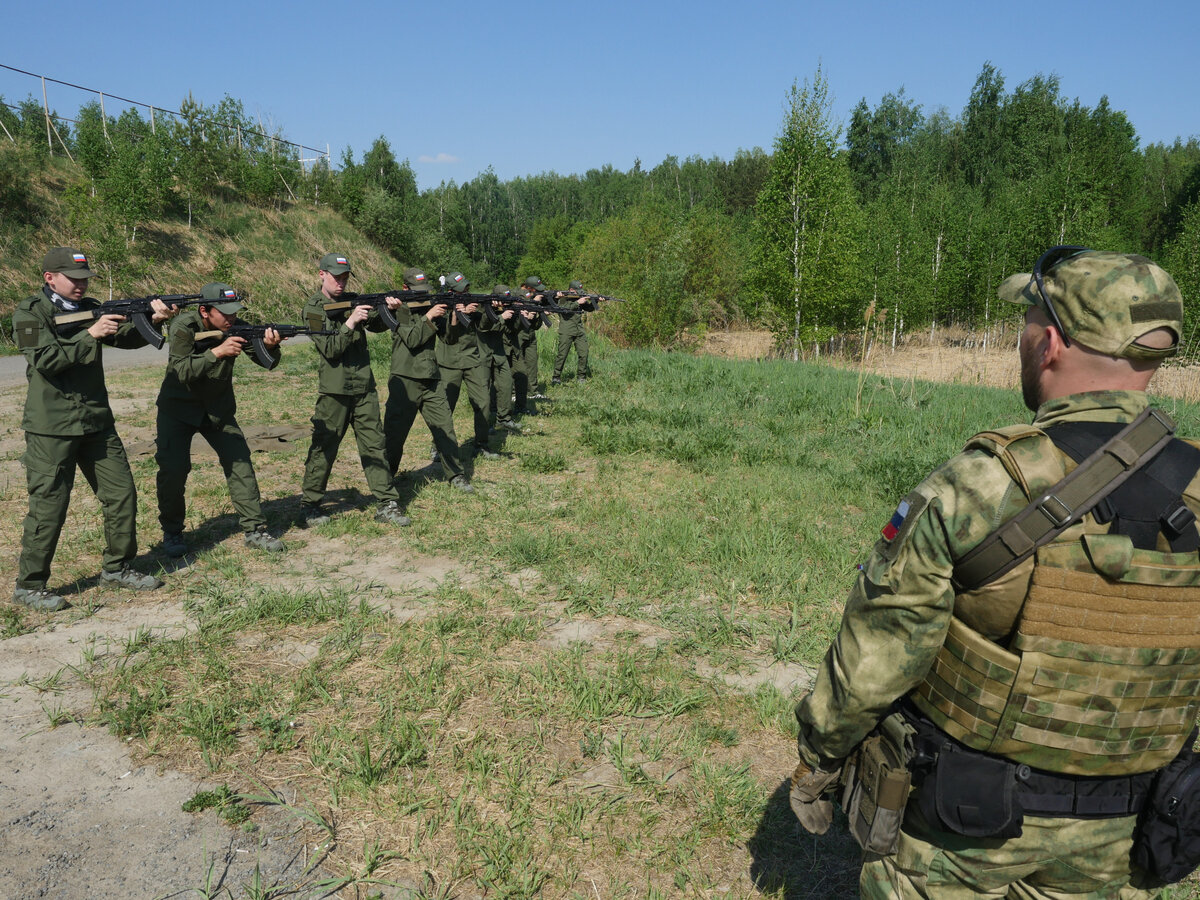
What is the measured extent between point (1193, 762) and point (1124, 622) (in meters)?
0.44

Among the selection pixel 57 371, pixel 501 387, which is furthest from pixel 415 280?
pixel 57 371

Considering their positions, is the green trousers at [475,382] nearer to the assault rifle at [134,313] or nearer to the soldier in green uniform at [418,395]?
the soldier in green uniform at [418,395]

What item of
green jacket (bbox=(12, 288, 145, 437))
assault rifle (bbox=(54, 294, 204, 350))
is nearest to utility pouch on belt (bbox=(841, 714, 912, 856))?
assault rifle (bbox=(54, 294, 204, 350))

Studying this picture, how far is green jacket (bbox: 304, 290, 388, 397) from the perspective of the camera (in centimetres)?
640

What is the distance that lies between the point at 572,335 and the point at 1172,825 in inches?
508

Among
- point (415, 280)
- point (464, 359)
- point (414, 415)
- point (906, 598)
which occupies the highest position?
point (415, 280)

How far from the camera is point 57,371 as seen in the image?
4.70m

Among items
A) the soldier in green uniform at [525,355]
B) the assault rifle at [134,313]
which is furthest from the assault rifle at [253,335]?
the soldier in green uniform at [525,355]

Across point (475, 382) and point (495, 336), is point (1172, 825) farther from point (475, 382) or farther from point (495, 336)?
point (495, 336)

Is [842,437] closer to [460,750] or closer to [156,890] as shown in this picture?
[460,750]

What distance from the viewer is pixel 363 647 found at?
450cm

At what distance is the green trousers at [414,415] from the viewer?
7.60 meters

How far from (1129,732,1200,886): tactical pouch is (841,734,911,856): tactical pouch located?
518 millimetres

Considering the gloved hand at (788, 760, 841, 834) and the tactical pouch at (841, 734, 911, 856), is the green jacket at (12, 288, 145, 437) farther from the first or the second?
the tactical pouch at (841, 734, 911, 856)
